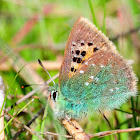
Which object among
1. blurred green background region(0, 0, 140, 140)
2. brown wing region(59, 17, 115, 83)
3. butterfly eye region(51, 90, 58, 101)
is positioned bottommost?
butterfly eye region(51, 90, 58, 101)

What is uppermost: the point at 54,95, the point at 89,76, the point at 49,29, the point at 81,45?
the point at 49,29

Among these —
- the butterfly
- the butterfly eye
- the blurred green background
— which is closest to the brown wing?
the butterfly

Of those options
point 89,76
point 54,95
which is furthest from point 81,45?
point 54,95

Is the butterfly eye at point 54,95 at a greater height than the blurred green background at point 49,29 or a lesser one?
lesser

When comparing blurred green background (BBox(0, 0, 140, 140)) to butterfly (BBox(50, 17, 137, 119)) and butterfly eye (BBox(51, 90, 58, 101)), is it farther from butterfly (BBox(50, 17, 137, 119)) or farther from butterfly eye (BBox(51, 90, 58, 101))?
butterfly (BBox(50, 17, 137, 119))

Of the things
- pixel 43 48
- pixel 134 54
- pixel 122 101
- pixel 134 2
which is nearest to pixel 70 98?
pixel 122 101

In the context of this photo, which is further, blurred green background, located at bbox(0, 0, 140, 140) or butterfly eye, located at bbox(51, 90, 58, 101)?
blurred green background, located at bbox(0, 0, 140, 140)

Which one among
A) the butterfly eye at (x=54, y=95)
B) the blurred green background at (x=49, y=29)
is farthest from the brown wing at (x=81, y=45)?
the blurred green background at (x=49, y=29)

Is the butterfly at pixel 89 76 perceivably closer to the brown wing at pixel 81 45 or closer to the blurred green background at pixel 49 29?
the brown wing at pixel 81 45

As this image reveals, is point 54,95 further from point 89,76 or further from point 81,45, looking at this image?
point 81,45
